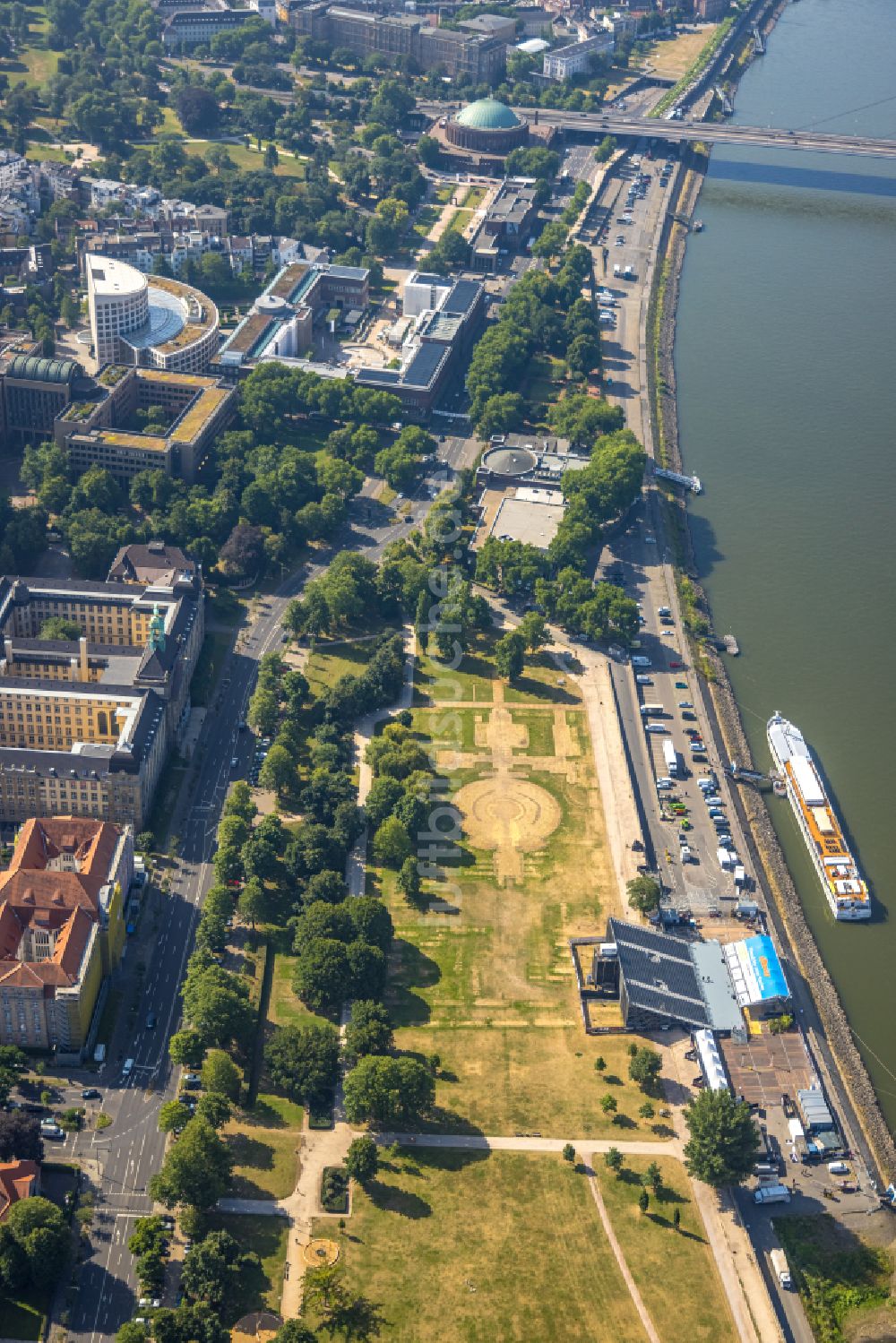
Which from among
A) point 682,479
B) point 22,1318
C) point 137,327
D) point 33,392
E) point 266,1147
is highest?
point 137,327

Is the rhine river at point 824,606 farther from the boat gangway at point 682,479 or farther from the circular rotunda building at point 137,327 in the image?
the circular rotunda building at point 137,327

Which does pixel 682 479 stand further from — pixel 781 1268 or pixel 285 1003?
pixel 781 1268

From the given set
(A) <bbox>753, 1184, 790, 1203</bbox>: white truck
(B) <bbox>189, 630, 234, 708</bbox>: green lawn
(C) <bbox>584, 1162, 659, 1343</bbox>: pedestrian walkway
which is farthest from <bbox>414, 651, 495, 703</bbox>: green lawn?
(A) <bbox>753, 1184, 790, 1203</bbox>: white truck

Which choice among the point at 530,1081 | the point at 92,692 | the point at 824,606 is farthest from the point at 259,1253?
the point at 824,606

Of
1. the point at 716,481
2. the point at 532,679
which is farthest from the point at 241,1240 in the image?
the point at 716,481

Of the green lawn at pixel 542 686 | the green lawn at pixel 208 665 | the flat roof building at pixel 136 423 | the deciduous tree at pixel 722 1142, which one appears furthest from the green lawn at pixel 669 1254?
the flat roof building at pixel 136 423

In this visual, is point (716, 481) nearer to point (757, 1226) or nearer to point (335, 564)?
point (335, 564)
